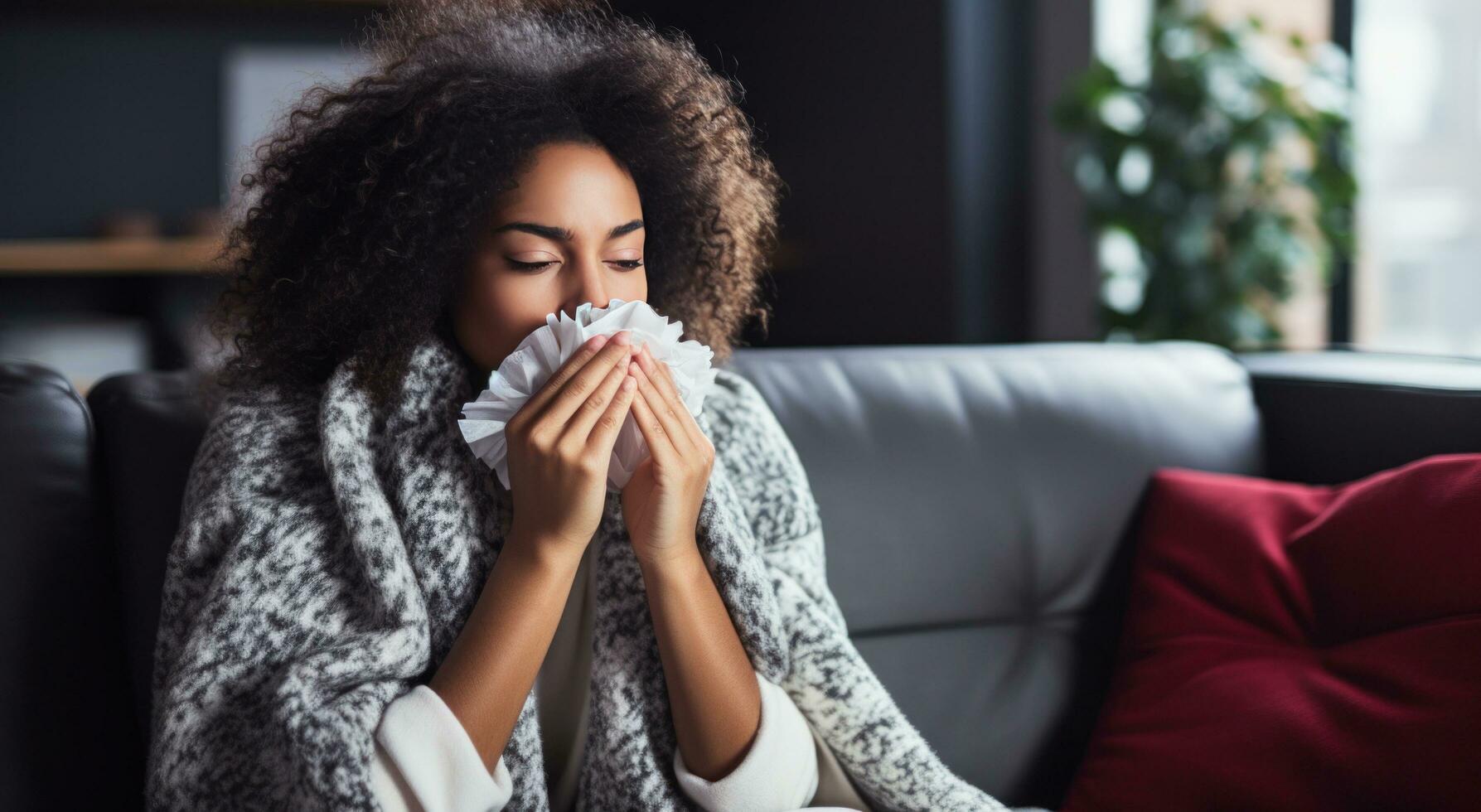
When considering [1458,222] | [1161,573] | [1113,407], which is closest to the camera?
[1161,573]

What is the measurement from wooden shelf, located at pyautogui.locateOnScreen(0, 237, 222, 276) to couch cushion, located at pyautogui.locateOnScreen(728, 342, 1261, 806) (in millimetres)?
2287

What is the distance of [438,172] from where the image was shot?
3.57ft

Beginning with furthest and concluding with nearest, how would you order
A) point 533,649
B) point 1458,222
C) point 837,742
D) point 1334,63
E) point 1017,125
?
point 1017,125 < point 1458,222 < point 1334,63 < point 837,742 < point 533,649

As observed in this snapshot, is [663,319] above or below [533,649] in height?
above

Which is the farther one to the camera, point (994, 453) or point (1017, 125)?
point (1017, 125)

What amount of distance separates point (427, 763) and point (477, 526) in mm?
214

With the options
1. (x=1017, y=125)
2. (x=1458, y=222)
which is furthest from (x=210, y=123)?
(x=1458, y=222)

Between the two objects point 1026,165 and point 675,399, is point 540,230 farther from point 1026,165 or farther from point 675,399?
point 1026,165

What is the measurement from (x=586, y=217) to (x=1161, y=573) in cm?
77

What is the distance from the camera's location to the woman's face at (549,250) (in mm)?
1060

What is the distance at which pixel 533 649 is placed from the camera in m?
1.01

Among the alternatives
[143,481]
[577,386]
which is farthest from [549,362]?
[143,481]

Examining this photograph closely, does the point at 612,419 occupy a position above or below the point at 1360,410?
above

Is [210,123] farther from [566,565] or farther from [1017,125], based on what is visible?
[566,565]
